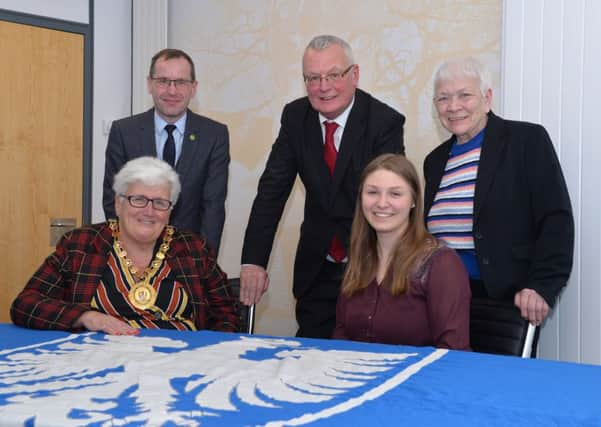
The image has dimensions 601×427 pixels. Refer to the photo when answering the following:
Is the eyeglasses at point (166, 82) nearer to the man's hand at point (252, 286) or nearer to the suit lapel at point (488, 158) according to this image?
the man's hand at point (252, 286)

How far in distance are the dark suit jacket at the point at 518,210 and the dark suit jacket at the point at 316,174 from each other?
43cm

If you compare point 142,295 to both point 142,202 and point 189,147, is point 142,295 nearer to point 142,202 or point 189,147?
point 142,202

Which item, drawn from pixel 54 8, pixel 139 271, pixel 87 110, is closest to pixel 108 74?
pixel 87 110

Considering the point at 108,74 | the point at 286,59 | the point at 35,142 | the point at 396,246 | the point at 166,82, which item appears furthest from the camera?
the point at 108,74

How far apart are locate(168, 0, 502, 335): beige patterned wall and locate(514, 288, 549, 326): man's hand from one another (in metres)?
1.82

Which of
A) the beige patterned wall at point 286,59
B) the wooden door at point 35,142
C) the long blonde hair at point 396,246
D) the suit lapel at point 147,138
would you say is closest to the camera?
the long blonde hair at point 396,246

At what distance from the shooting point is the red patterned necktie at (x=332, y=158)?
3084 mm

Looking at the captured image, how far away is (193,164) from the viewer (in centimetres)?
347

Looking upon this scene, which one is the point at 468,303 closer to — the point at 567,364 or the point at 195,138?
the point at 567,364

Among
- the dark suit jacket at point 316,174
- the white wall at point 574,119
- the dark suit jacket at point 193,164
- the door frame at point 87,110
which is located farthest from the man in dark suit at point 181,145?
the door frame at point 87,110

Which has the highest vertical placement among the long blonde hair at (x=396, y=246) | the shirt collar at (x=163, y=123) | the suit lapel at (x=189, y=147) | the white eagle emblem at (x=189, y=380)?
the shirt collar at (x=163, y=123)

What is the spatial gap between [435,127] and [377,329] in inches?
86.1

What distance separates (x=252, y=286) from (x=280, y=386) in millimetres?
1355

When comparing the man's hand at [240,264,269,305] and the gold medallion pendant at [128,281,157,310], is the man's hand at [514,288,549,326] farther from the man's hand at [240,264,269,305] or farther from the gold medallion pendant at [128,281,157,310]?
the gold medallion pendant at [128,281,157,310]
